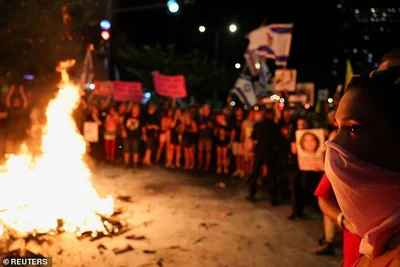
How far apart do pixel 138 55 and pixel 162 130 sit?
14667mm

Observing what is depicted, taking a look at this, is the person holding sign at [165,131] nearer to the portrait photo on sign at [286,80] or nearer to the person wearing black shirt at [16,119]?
the portrait photo on sign at [286,80]

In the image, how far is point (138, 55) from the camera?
2725cm

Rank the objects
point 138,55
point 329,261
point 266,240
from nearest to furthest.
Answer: point 329,261, point 266,240, point 138,55

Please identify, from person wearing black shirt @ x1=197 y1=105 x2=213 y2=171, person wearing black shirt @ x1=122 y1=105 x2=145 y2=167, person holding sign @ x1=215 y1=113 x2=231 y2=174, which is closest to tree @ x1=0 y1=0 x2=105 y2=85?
person wearing black shirt @ x1=122 y1=105 x2=145 y2=167

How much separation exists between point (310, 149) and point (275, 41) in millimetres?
7028

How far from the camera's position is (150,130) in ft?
44.6

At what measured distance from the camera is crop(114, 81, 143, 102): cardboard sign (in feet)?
49.2

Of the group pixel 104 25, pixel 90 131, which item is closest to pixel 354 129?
pixel 90 131

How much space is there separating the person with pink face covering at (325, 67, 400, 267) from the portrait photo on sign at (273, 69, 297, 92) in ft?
41.3

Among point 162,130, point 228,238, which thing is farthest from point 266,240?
point 162,130

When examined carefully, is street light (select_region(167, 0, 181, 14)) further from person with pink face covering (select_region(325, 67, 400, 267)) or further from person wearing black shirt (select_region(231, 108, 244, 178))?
person with pink face covering (select_region(325, 67, 400, 267))

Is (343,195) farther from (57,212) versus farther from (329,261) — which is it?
(57,212)

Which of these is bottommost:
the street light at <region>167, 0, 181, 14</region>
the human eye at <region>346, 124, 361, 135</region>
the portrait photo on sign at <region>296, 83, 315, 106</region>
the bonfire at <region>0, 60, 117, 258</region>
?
the bonfire at <region>0, 60, 117, 258</region>

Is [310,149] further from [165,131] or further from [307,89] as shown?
[307,89]
